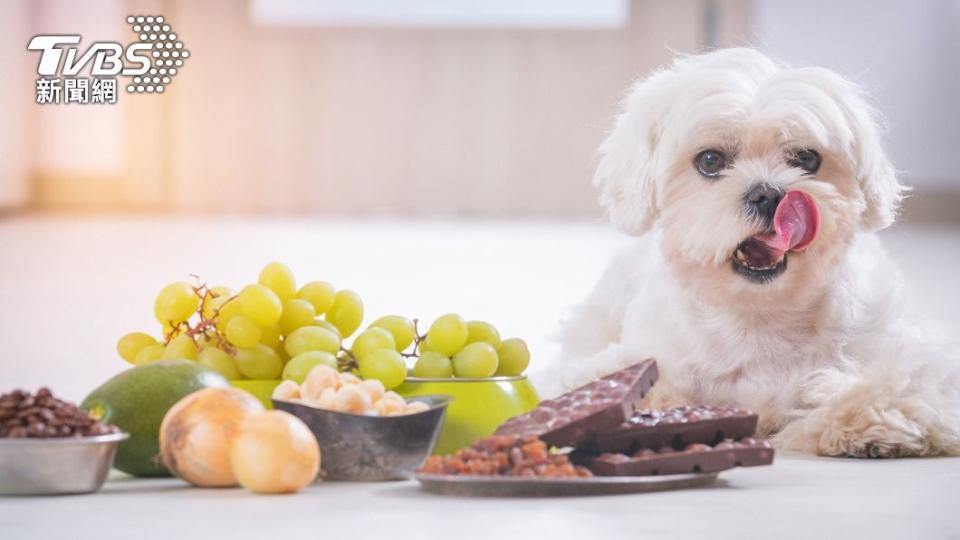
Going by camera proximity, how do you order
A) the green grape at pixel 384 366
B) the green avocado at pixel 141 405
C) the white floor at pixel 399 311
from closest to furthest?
the white floor at pixel 399 311
the green avocado at pixel 141 405
the green grape at pixel 384 366

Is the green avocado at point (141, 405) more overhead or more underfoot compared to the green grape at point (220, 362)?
more underfoot

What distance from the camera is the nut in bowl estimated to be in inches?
90.2

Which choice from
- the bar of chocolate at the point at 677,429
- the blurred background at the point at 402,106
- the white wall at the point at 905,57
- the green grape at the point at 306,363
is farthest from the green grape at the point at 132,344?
the white wall at the point at 905,57

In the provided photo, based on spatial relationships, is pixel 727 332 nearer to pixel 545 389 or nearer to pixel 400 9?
pixel 545 389

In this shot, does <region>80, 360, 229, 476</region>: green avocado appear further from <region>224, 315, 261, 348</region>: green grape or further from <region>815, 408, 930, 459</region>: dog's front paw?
<region>815, 408, 930, 459</region>: dog's front paw

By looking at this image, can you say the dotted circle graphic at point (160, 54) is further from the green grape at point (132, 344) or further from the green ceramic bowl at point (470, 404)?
the green ceramic bowl at point (470, 404)

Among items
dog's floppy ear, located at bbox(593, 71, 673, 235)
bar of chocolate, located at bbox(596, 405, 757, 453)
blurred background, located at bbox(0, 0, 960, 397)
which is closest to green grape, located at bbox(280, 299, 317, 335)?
bar of chocolate, located at bbox(596, 405, 757, 453)

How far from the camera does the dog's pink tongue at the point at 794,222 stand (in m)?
2.74

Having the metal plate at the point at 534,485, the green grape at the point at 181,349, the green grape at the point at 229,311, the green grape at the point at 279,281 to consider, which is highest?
the green grape at the point at 279,281

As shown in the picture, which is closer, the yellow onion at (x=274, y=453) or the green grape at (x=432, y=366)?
the yellow onion at (x=274, y=453)

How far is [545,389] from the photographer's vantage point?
11.6 feet

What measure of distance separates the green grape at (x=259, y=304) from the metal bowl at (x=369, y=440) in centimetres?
25

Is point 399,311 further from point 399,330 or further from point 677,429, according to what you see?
point 677,429

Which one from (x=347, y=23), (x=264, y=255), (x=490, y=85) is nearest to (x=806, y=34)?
(x=490, y=85)
